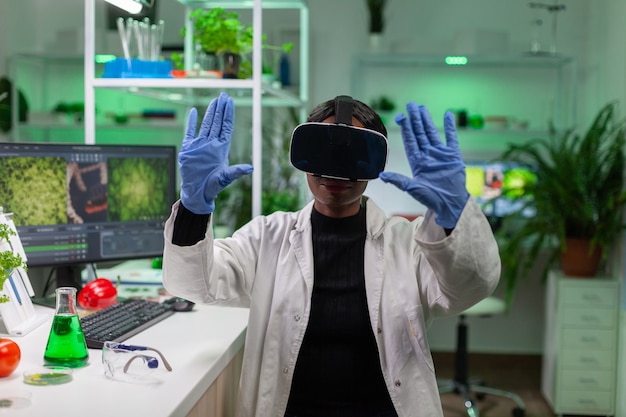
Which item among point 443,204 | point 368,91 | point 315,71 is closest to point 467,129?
point 368,91

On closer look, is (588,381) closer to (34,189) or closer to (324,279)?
(324,279)

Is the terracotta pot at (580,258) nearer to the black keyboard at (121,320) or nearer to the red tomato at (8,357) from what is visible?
the black keyboard at (121,320)

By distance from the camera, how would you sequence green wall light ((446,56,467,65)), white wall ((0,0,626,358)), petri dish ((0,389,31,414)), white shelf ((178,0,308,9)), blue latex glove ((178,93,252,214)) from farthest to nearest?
1. white wall ((0,0,626,358))
2. green wall light ((446,56,467,65))
3. white shelf ((178,0,308,9))
4. blue latex glove ((178,93,252,214))
5. petri dish ((0,389,31,414))

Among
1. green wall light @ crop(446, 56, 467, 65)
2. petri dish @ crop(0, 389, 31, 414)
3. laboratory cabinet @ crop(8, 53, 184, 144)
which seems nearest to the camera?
petri dish @ crop(0, 389, 31, 414)

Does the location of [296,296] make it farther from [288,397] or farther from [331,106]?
[331,106]

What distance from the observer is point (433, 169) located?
1402 mm

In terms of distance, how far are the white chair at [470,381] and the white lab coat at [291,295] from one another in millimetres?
2183

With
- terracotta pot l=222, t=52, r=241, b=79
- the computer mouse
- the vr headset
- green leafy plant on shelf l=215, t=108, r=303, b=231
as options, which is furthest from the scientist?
green leafy plant on shelf l=215, t=108, r=303, b=231

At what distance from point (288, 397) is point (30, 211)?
902 millimetres

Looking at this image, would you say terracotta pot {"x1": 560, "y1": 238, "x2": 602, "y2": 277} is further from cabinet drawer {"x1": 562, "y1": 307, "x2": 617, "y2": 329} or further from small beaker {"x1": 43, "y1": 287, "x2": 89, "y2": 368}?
small beaker {"x1": 43, "y1": 287, "x2": 89, "y2": 368}

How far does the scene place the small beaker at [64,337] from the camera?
1.54 metres

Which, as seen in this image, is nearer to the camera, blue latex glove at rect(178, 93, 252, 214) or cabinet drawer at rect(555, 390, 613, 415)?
blue latex glove at rect(178, 93, 252, 214)

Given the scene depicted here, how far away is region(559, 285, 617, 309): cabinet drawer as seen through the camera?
3.76 meters

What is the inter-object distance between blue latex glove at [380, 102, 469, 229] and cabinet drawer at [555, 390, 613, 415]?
2.77m
